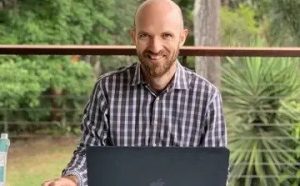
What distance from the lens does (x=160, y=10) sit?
1.41 meters

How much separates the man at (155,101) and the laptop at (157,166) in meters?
0.36

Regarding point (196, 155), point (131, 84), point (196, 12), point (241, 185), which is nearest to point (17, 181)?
point (241, 185)

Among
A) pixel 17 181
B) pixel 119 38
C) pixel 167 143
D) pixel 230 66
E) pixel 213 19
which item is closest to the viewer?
pixel 167 143

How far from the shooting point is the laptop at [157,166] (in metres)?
1.03

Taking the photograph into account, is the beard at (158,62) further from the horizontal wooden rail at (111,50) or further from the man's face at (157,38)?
the horizontal wooden rail at (111,50)

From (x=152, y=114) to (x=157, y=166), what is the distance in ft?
1.60

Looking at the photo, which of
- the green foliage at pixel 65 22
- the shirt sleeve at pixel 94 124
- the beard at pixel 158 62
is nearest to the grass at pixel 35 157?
the green foliage at pixel 65 22

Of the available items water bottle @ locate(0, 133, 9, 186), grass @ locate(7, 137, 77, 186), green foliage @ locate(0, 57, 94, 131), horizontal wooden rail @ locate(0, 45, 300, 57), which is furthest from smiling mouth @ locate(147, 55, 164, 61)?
green foliage @ locate(0, 57, 94, 131)

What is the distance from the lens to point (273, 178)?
11.3ft

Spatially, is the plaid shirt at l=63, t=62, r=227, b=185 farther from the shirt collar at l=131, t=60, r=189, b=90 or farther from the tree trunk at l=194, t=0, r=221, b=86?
the tree trunk at l=194, t=0, r=221, b=86

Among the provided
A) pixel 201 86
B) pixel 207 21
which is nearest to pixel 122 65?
pixel 207 21

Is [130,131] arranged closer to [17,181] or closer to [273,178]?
[273,178]

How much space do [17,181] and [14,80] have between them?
2093mm

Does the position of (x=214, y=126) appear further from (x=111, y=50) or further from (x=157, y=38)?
(x=111, y=50)
